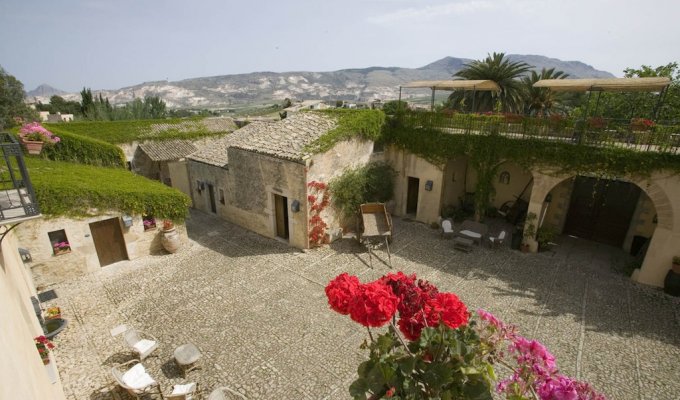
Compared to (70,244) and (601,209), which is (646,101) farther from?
(70,244)

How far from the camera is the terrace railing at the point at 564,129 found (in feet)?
33.3

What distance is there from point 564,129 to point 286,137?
34.9 ft

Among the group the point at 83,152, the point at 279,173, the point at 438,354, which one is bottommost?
the point at 83,152

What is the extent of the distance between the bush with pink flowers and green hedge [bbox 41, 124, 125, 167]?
20.8m


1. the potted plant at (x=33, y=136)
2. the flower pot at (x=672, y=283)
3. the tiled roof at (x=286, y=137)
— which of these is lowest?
the flower pot at (x=672, y=283)

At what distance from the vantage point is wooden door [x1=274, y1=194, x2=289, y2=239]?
13642 mm

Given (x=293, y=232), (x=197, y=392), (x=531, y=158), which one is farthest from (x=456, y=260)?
(x=197, y=392)

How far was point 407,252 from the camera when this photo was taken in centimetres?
1288

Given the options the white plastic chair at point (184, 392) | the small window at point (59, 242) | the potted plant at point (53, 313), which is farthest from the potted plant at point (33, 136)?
the white plastic chair at point (184, 392)

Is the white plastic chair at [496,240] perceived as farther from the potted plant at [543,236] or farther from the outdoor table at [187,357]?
the outdoor table at [187,357]

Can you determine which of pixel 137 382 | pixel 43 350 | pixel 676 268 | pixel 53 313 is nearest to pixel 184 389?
pixel 137 382

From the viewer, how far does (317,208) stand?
41.9 ft

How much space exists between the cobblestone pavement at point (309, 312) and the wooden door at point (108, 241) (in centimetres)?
46

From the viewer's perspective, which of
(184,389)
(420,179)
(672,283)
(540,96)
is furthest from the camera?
(540,96)
